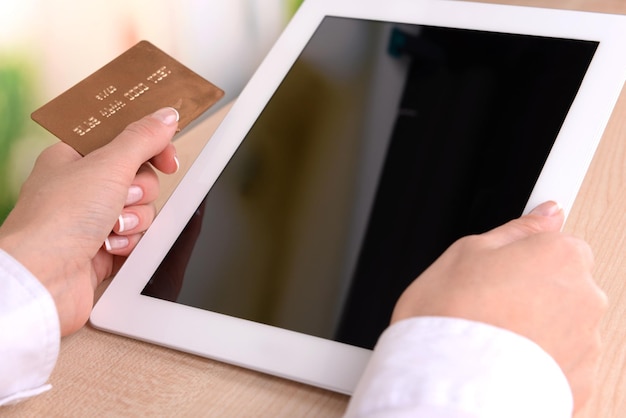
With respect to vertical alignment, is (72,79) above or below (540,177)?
below

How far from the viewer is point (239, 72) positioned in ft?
3.49

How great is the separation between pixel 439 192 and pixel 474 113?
0.09 metres

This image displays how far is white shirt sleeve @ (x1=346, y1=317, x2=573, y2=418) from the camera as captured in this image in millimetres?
403

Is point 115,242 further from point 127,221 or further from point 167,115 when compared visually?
point 167,115

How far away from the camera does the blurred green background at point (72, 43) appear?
2.55 feet

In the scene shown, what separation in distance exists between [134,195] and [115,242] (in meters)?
0.05

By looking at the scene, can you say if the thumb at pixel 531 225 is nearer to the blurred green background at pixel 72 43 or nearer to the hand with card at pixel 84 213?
the hand with card at pixel 84 213

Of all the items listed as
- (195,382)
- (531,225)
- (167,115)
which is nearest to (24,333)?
(195,382)

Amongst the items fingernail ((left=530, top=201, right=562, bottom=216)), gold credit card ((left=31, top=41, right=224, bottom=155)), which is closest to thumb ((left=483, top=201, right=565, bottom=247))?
fingernail ((left=530, top=201, right=562, bottom=216))

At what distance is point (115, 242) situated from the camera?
0.68 m

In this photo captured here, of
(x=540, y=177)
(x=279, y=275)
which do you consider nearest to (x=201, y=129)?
(x=279, y=275)

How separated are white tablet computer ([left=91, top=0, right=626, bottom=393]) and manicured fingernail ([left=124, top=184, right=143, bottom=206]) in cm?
3

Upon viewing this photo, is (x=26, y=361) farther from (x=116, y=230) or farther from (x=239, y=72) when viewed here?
(x=239, y=72)

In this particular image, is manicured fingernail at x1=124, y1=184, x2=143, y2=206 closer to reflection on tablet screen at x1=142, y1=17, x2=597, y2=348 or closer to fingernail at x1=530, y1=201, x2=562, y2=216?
reflection on tablet screen at x1=142, y1=17, x2=597, y2=348
